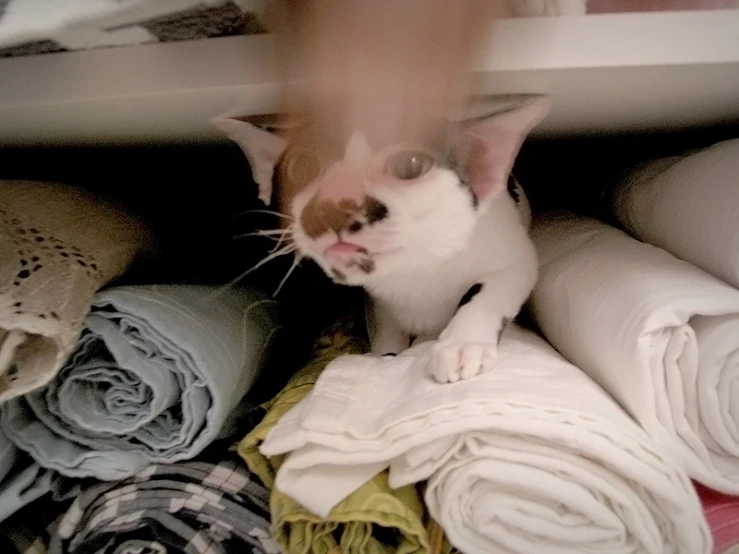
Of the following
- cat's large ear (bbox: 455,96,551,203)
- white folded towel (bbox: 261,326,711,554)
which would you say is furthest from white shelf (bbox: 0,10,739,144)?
white folded towel (bbox: 261,326,711,554)

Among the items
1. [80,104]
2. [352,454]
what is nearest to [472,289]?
[352,454]

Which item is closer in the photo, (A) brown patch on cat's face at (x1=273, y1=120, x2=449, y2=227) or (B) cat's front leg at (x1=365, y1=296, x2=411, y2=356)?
(A) brown patch on cat's face at (x1=273, y1=120, x2=449, y2=227)

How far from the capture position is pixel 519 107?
55 cm

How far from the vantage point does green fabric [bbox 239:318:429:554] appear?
495 mm

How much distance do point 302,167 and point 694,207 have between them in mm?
352

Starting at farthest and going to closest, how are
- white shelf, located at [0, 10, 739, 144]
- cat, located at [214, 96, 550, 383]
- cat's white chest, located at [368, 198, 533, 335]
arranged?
1. cat's white chest, located at [368, 198, 533, 335]
2. cat, located at [214, 96, 550, 383]
3. white shelf, located at [0, 10, 739, 144]

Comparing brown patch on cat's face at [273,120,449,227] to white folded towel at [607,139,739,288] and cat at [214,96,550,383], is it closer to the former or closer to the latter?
cat at [214,96,550,383]

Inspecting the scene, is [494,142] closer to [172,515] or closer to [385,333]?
[385,333]

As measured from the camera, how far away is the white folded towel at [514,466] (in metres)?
0.47

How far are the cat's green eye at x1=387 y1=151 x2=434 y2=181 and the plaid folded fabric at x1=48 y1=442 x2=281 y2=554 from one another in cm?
28

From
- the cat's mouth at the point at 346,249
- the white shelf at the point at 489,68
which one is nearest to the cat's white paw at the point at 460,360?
the cat's mouth at the point at 346,249

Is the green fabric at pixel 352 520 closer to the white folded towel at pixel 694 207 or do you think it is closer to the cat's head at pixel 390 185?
the cat's head at pixel 390 185

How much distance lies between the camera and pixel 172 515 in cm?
54

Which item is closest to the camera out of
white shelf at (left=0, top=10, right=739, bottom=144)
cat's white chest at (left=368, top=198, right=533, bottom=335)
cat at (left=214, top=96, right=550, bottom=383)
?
white shelf at (left=0, top=10, right=739, bottom=144)
